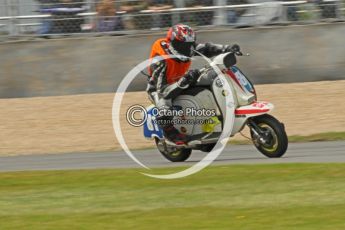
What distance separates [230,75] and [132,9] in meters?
8.00

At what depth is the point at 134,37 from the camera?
20.4m

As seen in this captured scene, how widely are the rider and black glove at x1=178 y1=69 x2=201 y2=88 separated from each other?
36 mm

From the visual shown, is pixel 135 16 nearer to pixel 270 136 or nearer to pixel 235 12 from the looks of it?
pixel 235 12

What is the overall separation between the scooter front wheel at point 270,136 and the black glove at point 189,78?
1026 millimetres

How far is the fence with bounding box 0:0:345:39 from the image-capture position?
19734 millimetres

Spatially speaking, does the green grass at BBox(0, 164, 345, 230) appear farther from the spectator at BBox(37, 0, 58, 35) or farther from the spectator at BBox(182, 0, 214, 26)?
the spectator at BBox(37, 0, 58, 35)

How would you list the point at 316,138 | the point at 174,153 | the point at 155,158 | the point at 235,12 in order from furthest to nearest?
the point at 235,12
the point at 316,138
the point at 155,158
the point at 174,153

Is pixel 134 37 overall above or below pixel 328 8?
below

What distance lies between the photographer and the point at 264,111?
11930mm

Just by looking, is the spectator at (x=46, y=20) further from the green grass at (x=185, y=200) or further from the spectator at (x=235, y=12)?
the green grass at (x=185, y=200)

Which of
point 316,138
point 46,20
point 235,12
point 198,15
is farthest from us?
point 46,20

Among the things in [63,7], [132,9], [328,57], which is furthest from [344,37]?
[63,7]

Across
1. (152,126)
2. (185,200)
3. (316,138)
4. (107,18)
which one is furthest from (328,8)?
(185,200)

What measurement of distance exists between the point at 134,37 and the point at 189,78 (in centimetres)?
799
